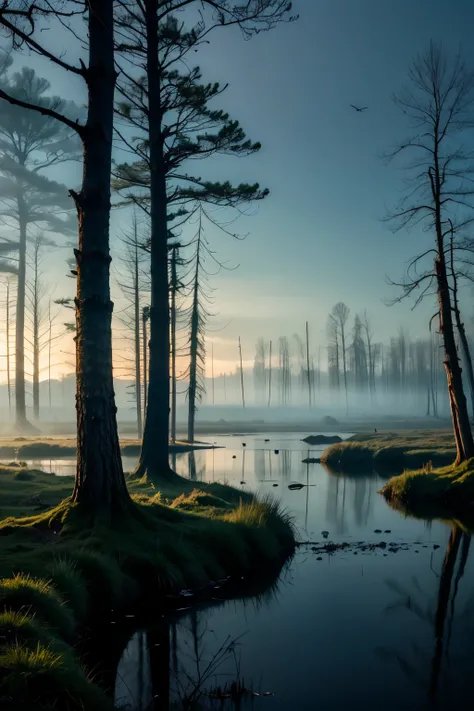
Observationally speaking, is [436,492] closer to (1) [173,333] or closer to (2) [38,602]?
(2) [38,602]

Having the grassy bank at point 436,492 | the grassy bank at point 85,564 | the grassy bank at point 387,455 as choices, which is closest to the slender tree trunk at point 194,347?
the grassy bank at point 387,455

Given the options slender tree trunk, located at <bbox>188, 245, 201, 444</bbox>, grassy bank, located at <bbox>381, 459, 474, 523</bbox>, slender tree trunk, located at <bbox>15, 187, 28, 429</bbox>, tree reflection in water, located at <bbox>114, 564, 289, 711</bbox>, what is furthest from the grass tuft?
slender tree trunk, located at <bbox>15, 187, 28, 429</bbox>

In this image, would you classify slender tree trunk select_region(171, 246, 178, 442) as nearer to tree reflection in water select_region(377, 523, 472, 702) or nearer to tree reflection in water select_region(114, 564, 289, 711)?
tree reflection in water select_region(377, 523, 472, 702)

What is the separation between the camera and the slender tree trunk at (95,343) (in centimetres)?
888

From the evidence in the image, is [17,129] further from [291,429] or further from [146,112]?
[291,429]

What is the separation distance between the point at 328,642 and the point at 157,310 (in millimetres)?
10765

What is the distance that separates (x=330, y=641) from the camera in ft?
23.6

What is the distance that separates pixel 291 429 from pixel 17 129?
46.0 m

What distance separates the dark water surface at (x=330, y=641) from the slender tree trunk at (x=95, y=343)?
211 cm

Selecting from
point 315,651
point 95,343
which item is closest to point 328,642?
point 315,651

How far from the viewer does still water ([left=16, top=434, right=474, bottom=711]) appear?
225 inches

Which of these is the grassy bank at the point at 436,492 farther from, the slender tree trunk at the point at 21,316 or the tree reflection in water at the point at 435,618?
the slender tree trunk at the point at 21,316

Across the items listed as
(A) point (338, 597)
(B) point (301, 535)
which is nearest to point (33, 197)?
(B) point (301, 535)

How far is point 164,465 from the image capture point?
639 inches
